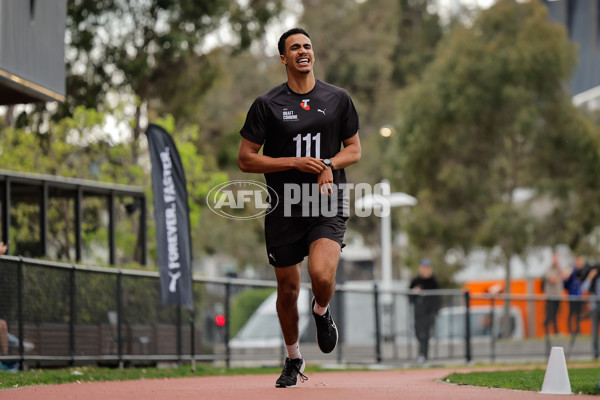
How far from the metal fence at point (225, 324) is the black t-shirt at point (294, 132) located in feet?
17.5

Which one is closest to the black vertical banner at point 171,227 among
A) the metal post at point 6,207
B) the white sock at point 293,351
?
the metal post at point 6,207

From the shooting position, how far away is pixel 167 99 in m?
34.4

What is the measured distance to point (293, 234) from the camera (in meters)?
8.11

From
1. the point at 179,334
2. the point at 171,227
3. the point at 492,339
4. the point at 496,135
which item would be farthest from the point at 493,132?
the point at 171,227

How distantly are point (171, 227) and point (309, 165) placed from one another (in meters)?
6.10

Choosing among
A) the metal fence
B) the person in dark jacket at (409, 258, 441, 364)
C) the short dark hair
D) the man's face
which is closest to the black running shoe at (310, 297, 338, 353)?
the man's face

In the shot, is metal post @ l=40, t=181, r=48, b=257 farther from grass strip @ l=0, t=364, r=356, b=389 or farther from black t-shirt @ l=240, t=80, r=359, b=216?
black t-shirt @ l=240, t=80, r=359, b=216

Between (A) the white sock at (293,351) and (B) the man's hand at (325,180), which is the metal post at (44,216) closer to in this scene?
(A) the white sock at (293,351)

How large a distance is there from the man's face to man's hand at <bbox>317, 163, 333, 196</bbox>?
78 cm

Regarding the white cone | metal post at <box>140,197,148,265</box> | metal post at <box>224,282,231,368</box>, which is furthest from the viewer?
metal post at <box>140,197,148,265</box>

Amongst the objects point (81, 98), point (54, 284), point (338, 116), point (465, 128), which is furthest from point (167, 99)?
point (338, 116)

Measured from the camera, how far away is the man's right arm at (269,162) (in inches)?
310

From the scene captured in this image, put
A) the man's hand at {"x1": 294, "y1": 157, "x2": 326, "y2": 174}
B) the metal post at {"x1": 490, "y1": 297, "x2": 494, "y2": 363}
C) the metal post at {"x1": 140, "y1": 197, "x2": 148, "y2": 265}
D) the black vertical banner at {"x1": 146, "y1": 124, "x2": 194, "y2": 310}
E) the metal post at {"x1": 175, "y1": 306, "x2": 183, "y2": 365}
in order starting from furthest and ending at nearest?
the metal post at {"x1": 140, "y1": 197, "x2": 148, "y2": 265} < the metal post at {"x1": 490, "y1": 297, "x2": 494, "y2": 363} < the metal post at {"x1": 175, "y1": 306, "x2": 183, "y2": 365} < the black vertical banner at {"x1": 146, "y1": 124, "x2": 194, "y2": 310} < the man's hand at {"x1": 294, "y1": 157, "x2": 326, "y2": 174}

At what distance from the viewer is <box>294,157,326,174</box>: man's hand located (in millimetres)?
7848
